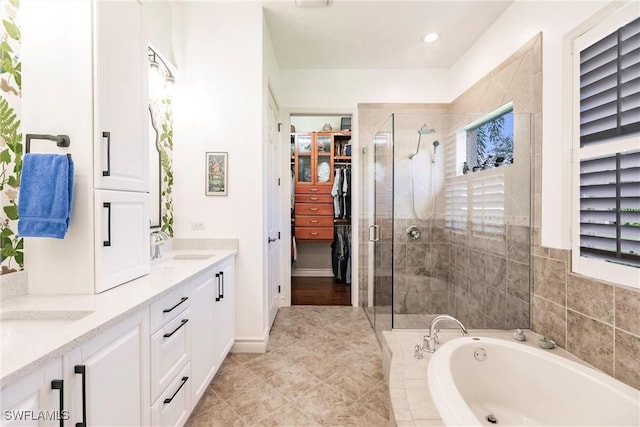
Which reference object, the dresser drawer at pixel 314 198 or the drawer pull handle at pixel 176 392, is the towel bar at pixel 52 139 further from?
the dresser drawer at pixel 314 198

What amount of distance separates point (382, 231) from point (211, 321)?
183 cm

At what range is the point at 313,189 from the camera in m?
4.62

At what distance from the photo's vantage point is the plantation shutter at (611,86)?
1314mm

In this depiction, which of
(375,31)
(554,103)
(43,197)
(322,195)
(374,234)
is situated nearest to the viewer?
(43,197)

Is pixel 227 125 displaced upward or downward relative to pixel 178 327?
upward

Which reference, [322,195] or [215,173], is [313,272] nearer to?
[322,195]

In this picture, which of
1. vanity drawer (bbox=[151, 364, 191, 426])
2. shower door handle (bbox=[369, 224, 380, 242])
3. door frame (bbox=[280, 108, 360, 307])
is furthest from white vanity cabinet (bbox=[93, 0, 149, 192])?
shower door handle (bbox=[369, 224, 380, 242])

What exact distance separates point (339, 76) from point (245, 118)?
1.65m

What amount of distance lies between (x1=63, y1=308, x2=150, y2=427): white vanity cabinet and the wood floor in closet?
2.57m

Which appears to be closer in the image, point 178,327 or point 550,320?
point 178,327

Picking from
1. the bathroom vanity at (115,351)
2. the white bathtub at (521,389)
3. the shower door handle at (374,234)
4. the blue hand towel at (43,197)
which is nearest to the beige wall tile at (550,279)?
the white bathtub at (521,389)

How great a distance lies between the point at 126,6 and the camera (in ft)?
4.67

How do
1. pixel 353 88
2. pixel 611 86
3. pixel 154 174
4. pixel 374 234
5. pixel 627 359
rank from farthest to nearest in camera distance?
1. pixel 353 88
2. pixel 374 234
3. pixel 154 174
4. pixel 611 86
5. pixel 627 359

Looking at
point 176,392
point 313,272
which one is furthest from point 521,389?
point 313,272
